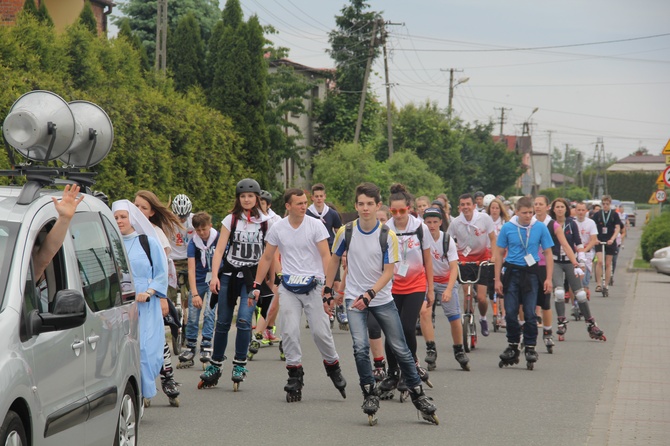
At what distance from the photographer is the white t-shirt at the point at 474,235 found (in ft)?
48.9

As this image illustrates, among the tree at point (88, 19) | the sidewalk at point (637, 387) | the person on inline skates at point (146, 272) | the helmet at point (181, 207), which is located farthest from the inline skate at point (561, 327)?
the tree at point (88, 19)

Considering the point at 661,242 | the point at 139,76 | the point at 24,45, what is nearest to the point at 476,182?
the point at 661,242

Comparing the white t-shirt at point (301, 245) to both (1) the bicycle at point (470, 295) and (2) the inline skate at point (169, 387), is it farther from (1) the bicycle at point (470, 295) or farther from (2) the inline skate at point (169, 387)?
(1) the bicycle at point (470, 295)

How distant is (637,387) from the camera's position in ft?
38.0

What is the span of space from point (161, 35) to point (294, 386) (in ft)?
78.2

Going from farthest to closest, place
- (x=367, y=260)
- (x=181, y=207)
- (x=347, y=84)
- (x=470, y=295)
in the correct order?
(x=347, y=84) → (x=470, y=295) → (x=181, y=207) → (x=367, y=260)

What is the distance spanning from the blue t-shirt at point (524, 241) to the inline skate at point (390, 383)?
296 cm

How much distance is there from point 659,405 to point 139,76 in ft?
65.1

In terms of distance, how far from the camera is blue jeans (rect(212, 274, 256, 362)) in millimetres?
11109

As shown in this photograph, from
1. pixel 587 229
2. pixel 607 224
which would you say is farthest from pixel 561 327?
pixel 607 224

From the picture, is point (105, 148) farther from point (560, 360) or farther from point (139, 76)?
point (139, 76)

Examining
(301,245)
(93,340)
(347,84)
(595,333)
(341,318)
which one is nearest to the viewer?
(93,340)

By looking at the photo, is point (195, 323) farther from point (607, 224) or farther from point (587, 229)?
point (607, 224)

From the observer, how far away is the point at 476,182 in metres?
86.5
